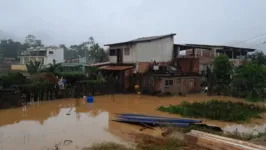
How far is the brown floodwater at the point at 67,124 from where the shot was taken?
9852 mm

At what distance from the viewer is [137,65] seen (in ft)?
81.3

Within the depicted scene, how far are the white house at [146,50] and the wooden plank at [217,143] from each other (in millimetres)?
17199

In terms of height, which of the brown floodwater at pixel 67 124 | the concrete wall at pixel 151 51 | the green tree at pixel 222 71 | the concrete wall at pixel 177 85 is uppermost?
the concrete wall at pixel 151 51

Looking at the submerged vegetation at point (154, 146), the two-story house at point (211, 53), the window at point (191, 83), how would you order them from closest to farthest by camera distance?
the submerged vegetation at point (154, 146) → the window at point (191, 83) → the two-story house at point (211, 53)

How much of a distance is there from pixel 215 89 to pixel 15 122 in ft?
54.1

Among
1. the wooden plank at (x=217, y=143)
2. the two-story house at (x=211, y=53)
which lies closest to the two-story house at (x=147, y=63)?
the two-story house at (x=211, y=53)

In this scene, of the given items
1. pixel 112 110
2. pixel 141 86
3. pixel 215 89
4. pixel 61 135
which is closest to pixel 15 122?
pixel 61 135

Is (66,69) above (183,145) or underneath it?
above

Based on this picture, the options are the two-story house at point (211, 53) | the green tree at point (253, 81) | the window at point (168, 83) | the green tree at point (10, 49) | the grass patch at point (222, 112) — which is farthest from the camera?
the green tree at point (10, 49)

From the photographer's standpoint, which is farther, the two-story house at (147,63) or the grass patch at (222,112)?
the two-story house at (147,63)

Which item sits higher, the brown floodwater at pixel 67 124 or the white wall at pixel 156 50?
the white wall at pixel 156 50

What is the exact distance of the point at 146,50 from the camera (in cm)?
2539

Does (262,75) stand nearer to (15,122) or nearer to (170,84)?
(170,84)

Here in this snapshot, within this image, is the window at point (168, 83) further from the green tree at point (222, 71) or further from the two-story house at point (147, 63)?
the green tree at point (222, 71)
